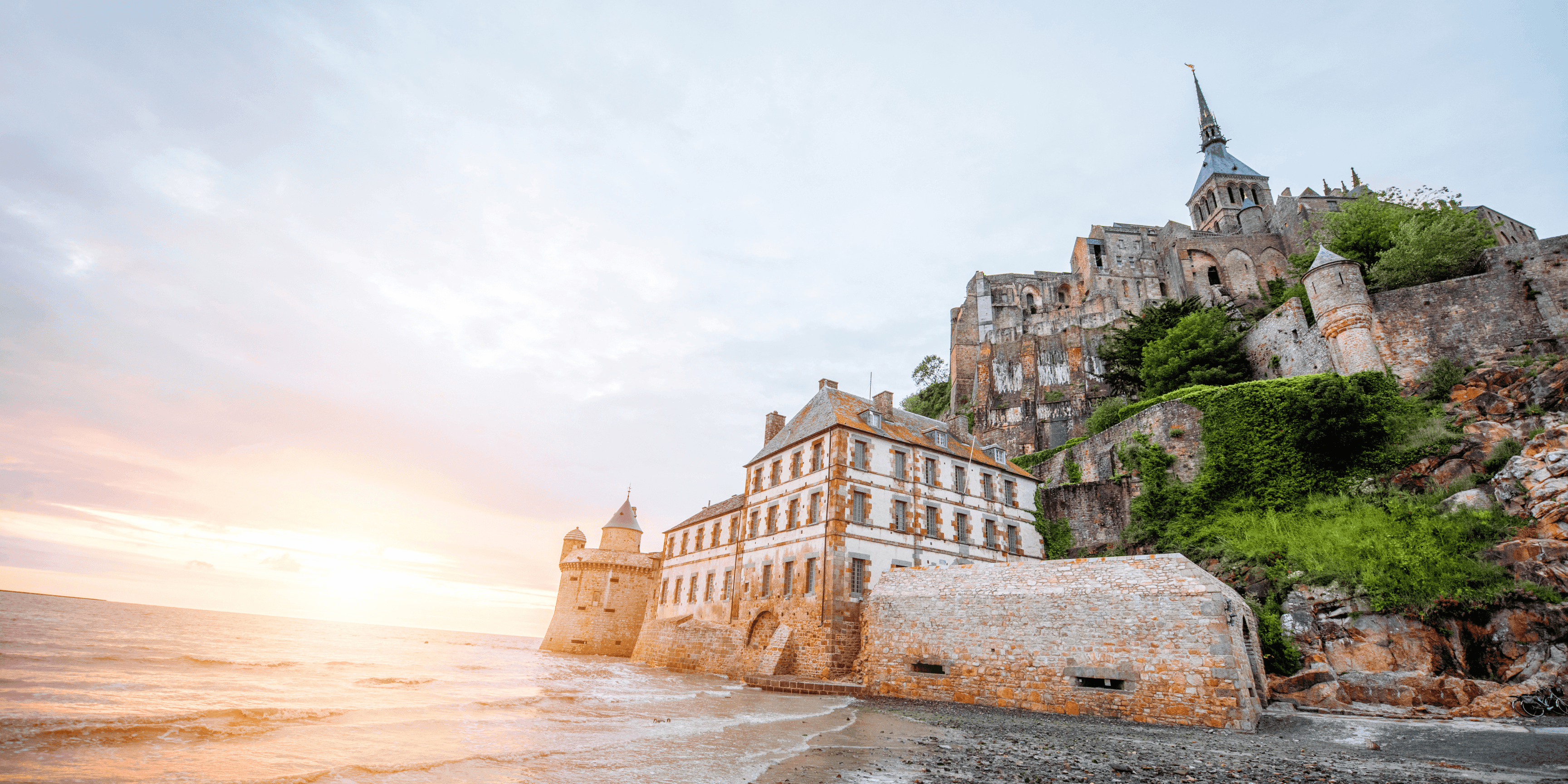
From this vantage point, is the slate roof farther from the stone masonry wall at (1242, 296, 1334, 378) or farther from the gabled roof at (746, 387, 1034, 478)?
the gabled roof at (746, 387, 1034, 478)

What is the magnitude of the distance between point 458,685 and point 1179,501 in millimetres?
27324

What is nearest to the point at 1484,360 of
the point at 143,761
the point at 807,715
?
the point at 807,715

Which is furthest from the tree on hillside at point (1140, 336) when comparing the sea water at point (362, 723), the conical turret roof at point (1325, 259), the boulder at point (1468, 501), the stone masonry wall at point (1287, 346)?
the sea water at point (362, 723)

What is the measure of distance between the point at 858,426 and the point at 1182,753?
1612 cm

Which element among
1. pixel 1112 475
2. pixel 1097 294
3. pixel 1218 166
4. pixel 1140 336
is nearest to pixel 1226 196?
pixel 1218 166

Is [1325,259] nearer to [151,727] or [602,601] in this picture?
[151,727]

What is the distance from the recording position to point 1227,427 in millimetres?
24828

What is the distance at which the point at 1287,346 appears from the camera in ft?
97.5

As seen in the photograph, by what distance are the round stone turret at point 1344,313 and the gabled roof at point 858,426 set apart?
1294 centimetres

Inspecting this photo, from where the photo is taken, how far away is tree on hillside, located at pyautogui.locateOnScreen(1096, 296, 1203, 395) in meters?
35.0

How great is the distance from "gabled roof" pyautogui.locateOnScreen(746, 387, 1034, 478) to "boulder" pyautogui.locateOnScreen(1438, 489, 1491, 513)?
13912mm

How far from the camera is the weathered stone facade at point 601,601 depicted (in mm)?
41938

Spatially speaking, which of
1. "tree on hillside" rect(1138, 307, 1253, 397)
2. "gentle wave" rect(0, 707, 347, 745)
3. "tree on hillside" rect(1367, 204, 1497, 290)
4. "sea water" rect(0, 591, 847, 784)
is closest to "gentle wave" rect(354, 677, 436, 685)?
"sea water" rect(0, 591, 847, 784)

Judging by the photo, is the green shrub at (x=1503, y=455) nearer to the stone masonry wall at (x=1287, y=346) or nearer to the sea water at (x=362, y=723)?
the stone masonry wall at (x=1287, y=346)
